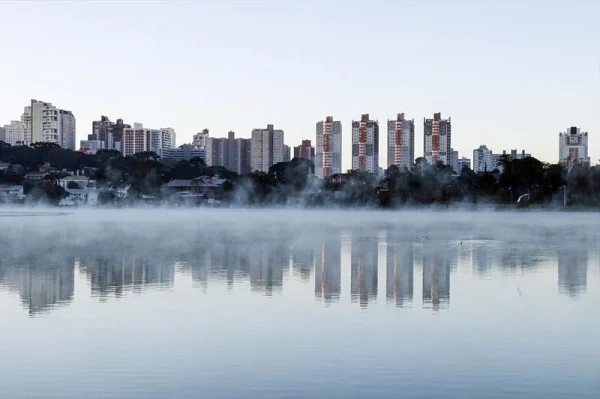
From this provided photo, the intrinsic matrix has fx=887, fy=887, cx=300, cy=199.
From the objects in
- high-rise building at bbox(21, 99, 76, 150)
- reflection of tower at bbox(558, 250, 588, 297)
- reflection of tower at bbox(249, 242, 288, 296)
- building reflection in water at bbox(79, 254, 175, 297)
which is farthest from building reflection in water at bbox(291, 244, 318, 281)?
high-rise building at bbox(21, 99, 76, 150)

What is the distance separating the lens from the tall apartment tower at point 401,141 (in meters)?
154

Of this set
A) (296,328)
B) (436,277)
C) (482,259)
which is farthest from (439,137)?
(296,328)

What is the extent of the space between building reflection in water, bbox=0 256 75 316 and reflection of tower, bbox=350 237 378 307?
202 inches

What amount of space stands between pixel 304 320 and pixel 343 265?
31.5ft

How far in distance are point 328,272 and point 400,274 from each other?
1703mm

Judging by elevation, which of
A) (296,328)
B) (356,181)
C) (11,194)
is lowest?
(296,328)

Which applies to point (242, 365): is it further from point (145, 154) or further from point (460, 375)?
point (145, 154)

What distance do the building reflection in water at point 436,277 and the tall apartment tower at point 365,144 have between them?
125657mm

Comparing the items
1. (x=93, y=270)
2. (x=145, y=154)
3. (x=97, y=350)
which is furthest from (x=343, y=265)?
(x=145, y=154)

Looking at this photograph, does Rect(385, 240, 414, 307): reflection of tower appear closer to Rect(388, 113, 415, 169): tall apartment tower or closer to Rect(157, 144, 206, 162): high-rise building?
Rect(388, 113, 415, 169): tall apartment tower

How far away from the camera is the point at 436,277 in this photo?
1925 centimetres

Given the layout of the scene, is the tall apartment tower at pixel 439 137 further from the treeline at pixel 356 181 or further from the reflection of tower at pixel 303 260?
the reflection of tower at pixel 303 260

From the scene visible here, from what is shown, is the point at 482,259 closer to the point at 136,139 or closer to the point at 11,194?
the point at 11,194

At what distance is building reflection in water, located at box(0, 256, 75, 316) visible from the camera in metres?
14.5
